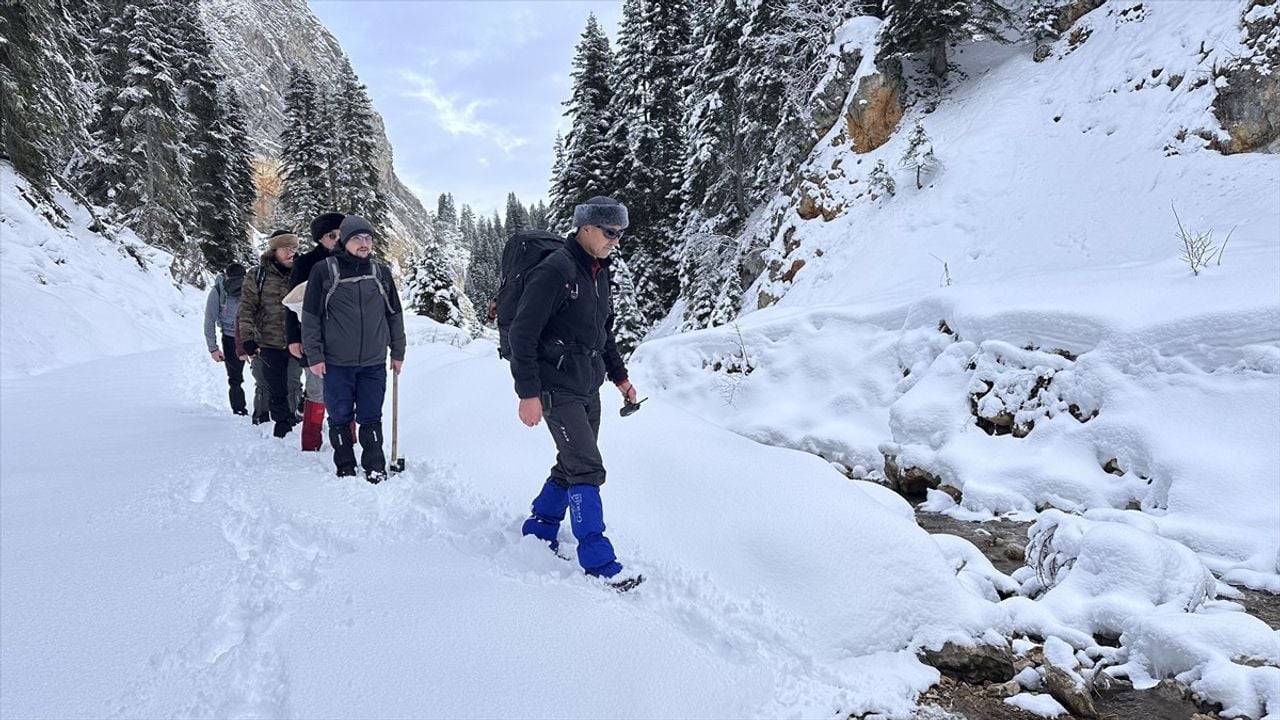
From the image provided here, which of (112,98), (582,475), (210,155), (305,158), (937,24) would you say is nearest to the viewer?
(582,475)

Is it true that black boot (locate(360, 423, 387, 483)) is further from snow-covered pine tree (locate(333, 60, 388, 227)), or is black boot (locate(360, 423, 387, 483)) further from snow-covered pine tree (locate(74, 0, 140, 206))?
snow-covered pine tree (locate(333, 60, 388, 227))

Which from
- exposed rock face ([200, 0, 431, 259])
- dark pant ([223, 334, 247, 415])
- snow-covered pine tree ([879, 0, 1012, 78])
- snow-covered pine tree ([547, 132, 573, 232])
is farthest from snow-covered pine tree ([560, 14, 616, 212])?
exposed rock face ([200, 0, 431, 259])

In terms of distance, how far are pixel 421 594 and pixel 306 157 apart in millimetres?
34411

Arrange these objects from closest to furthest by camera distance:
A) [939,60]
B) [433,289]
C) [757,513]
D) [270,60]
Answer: [757,513] < [939,60] < [433,289] < [270,60]

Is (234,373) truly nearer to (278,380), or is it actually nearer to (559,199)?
(278,380)

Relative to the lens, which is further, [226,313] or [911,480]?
[226,313]

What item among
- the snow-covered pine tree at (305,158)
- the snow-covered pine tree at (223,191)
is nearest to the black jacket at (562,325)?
the snow-covered pine tree at (223,191)

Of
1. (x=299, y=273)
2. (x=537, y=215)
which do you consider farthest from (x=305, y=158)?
(x=537, y=215)

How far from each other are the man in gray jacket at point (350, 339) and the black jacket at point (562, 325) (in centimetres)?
216

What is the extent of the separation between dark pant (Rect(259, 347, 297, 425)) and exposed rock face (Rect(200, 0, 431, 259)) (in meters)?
51.3

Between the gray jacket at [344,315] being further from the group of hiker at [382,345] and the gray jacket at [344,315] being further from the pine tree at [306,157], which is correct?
the pine tree at [306,157]

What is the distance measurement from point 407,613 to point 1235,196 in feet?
32.6

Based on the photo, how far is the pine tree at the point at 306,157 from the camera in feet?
103

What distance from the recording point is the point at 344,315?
484 cm
